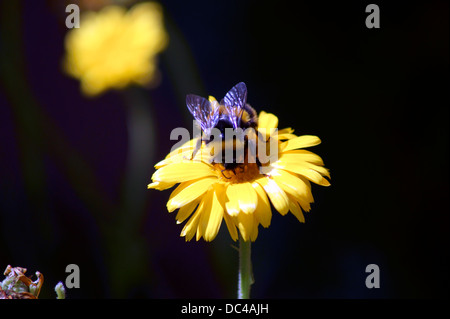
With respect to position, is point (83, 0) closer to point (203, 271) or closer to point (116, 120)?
point (116, 120)

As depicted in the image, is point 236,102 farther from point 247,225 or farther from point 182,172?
point 247,225

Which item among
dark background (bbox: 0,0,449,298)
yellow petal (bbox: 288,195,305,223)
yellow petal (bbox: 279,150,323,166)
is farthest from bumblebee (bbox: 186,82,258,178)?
dark background (bbox: 0,0,449,298)

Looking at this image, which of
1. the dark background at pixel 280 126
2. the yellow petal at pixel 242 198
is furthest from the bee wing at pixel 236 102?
the dark background at pixel 280 126

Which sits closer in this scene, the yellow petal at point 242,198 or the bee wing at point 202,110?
the yellow petal at point 242,198

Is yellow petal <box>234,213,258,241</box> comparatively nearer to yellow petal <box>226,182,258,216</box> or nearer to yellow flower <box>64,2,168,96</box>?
yellow petal <box>226,182,258,216</box>

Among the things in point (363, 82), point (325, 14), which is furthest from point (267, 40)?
point (363, 82)

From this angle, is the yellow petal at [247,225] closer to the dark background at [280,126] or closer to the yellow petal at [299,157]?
the yellow petal at [299,157]

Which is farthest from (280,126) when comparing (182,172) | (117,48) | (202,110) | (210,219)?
(210,219)
